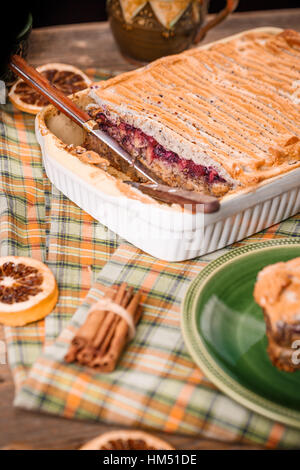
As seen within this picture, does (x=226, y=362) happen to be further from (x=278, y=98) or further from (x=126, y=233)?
(x=278, y=98)

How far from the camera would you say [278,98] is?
2.14 metres

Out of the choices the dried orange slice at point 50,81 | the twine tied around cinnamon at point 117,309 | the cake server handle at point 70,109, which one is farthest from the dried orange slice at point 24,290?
the dried orange slice at point 50,81

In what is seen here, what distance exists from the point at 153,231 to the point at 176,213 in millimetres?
122

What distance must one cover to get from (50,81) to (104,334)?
1485mm

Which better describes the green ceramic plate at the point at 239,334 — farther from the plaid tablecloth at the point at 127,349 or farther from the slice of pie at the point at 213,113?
the slice of pie at the point at 213,113

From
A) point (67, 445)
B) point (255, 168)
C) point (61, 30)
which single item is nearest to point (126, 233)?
point (255, 168)

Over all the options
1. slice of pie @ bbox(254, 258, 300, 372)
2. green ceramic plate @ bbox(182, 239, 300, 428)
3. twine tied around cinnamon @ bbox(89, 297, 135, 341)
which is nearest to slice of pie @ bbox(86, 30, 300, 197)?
green ceramic plate @ bbox(182, 239, 300, 428)

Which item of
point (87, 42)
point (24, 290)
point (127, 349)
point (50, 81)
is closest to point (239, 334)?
point (127, 349)

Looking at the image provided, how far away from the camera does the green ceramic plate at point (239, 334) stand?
1.34 m

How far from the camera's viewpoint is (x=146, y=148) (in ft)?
7.04

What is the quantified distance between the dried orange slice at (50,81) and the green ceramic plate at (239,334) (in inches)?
48.7

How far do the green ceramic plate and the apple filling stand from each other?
33cm

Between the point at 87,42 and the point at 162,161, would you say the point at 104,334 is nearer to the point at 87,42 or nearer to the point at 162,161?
the point at 162,161

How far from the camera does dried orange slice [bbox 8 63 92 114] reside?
2428mm
